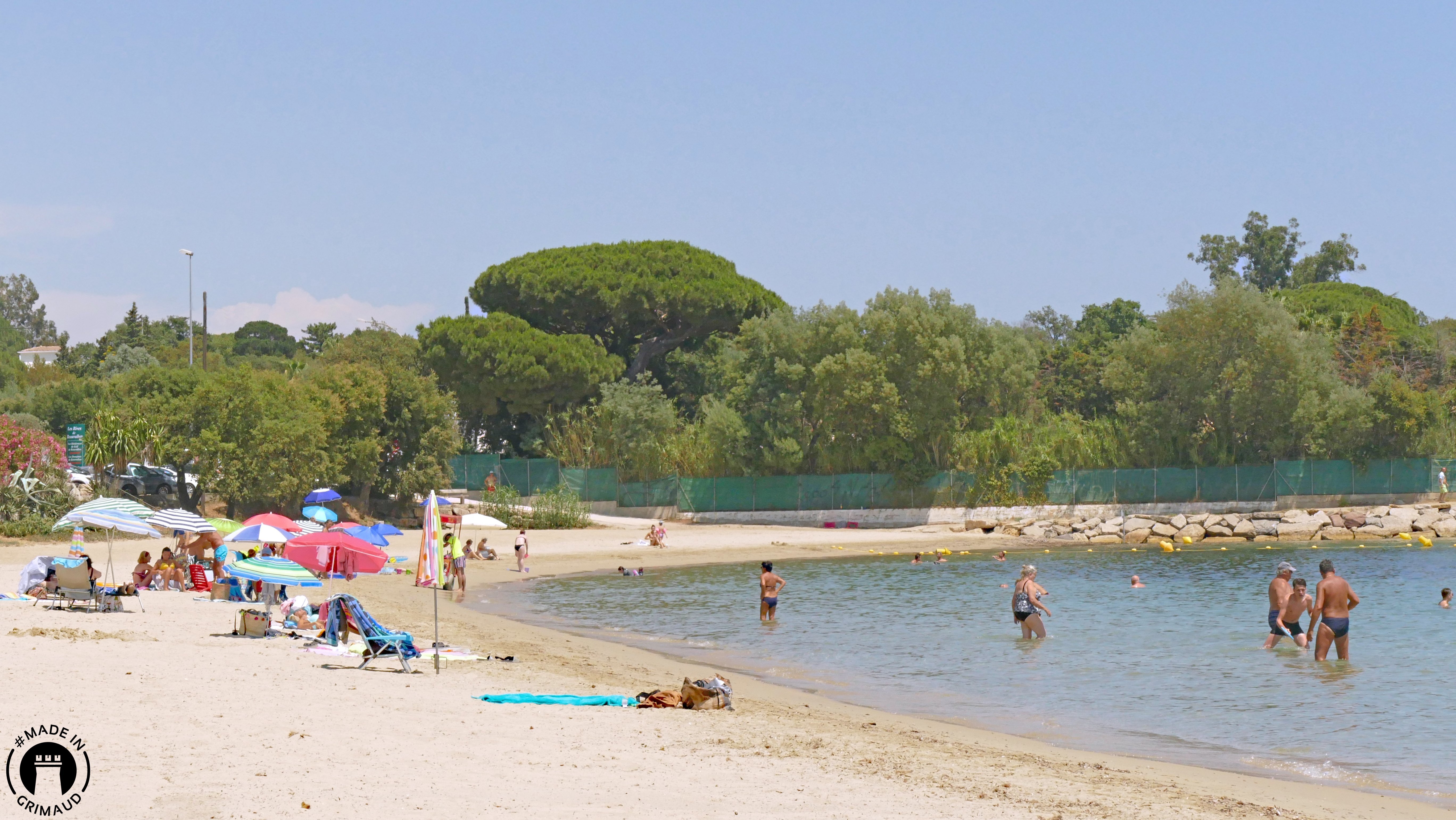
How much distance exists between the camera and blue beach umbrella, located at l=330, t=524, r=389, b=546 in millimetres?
24141

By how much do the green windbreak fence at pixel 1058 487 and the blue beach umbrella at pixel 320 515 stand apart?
19.3 metres

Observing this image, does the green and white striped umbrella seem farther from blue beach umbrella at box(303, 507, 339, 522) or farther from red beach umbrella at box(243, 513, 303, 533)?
blue beach umbrella at box(303, 507, 339, 522)

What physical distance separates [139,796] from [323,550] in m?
9.28

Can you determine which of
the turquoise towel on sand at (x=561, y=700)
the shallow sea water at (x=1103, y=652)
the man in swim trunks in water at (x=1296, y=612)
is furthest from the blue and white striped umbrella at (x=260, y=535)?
the man in swim trunks in water at (x=1296, y=612)

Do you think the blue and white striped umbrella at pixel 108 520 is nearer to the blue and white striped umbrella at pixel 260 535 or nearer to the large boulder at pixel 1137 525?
the blue and white striped umbrella at pixel 260 535

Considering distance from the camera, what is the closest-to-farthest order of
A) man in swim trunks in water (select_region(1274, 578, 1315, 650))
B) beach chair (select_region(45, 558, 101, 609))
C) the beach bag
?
the beach bag
beach chair (select_region(45, 558, 101, 609))
man in swim trunks in water (select_region(1274, 578, 1315, 650))

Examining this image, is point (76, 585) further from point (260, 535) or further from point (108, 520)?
point (260, 535)

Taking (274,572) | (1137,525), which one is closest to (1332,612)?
(274,572)

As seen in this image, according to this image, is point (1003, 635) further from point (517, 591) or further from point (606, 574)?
point (606, 574)

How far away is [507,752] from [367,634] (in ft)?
18.5

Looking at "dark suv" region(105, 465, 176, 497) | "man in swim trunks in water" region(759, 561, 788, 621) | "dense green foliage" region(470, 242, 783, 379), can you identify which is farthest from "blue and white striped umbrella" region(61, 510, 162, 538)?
"dense green foliage" region(470, 242, 783, 379)

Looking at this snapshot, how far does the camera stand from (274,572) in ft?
53.6

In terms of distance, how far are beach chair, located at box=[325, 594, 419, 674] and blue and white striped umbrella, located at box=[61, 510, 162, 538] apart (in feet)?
18.6

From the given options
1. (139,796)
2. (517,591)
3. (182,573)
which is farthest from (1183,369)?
(139,796)
